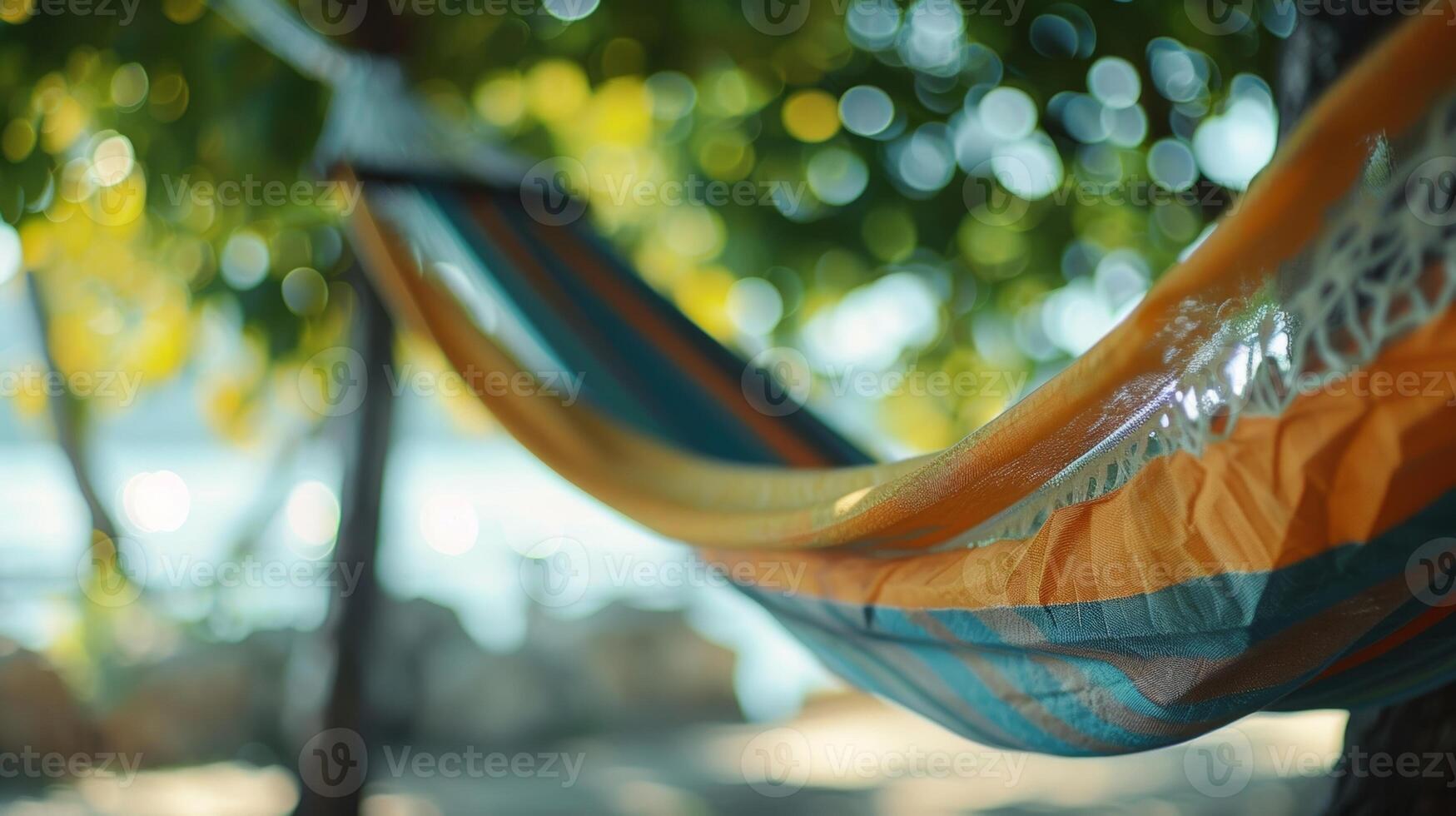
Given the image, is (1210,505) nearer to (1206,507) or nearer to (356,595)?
(1206,507)

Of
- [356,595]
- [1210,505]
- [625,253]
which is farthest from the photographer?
[625,253]

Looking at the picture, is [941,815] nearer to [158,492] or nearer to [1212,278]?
[1212,278]

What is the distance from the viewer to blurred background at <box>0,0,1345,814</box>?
81.2 inches

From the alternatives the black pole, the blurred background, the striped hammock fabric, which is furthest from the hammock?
the black pole

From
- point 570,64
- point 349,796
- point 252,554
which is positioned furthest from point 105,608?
point 570,64

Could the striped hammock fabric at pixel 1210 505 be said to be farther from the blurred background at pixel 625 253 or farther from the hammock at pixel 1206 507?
the blurred background at pixel 625 253

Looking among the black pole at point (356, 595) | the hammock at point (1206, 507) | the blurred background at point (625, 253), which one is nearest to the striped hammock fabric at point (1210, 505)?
the hammock at point (1206, 507)

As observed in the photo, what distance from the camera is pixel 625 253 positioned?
2.86m

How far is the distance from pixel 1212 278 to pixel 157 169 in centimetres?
200

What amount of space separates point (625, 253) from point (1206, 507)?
7.34 feet

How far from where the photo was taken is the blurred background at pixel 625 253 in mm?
2062

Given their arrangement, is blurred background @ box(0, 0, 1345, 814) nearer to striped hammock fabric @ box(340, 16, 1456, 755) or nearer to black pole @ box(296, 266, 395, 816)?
black pole @ box(296, 266, 395, 816)

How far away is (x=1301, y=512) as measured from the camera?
68 centimetres

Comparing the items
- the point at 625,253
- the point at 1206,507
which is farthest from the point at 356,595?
the point at 1206,507
